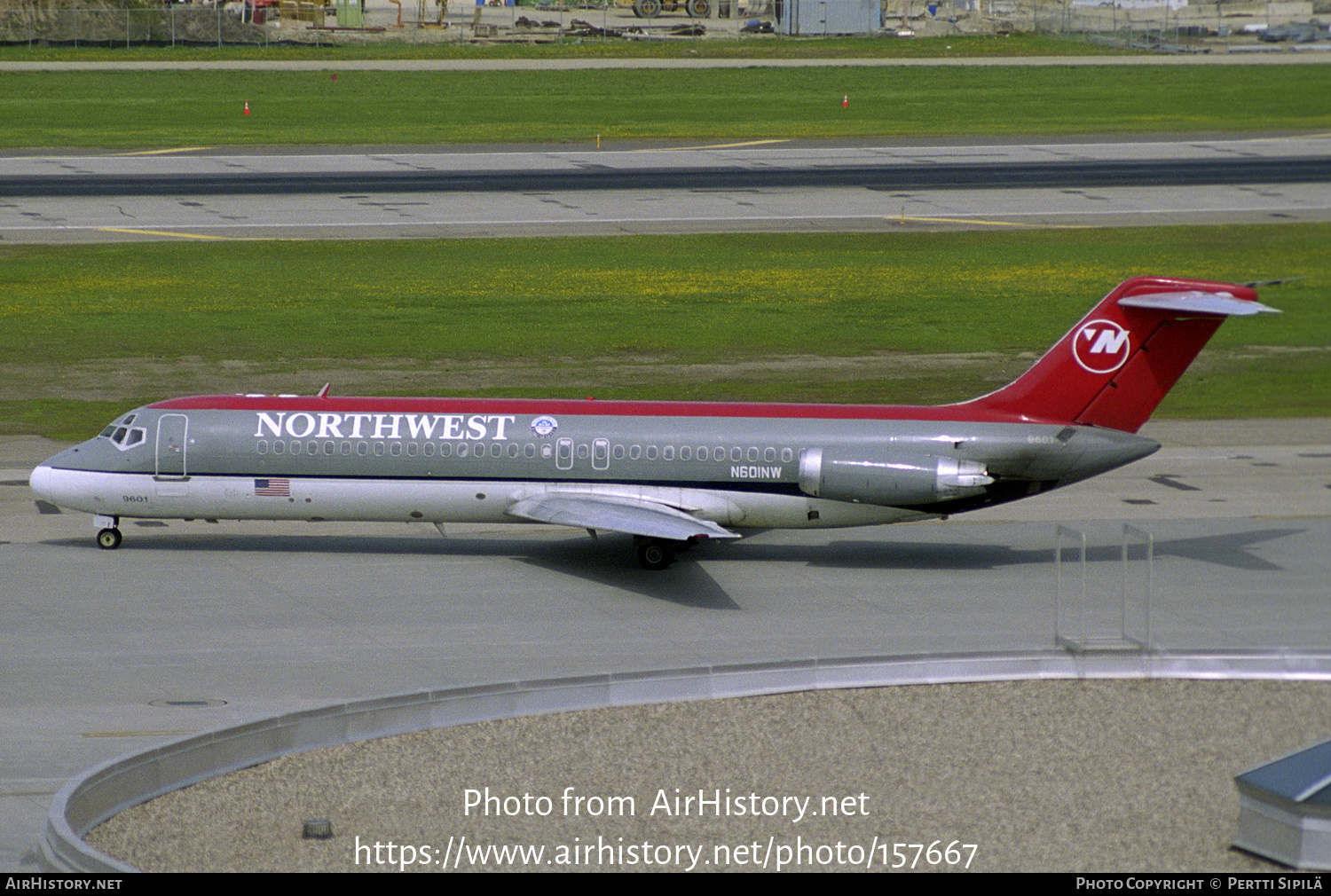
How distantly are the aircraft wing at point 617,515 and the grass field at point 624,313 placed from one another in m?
19.3

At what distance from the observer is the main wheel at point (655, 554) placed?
38.4 metres

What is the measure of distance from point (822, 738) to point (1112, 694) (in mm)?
4821

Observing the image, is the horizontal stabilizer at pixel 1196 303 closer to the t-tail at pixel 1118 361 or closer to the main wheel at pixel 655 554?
the t-tail at pixel 1118 361

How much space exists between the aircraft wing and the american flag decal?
527 centimetres

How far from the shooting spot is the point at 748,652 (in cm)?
3222

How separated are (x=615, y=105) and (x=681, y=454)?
254ft

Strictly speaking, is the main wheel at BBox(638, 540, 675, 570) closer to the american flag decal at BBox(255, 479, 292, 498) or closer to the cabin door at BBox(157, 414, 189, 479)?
the american flag decal at BBox(255, 479, 292, 498)

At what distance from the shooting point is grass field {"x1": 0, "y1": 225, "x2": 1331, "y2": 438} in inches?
2266

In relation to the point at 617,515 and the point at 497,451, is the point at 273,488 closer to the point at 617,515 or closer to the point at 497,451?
the point at 497,451

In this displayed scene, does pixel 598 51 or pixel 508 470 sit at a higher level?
pixel 598 51

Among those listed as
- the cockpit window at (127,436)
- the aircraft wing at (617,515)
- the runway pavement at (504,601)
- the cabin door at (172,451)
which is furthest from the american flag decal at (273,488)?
the aircraft wing at (617,515)

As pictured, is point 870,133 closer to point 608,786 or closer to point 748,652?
point 748,652

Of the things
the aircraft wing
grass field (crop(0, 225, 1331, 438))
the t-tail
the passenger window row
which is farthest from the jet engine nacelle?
grass field (crop(0, 225, 1331, 438))

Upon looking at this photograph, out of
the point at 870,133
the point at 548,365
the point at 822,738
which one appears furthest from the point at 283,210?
the point at 822,738
